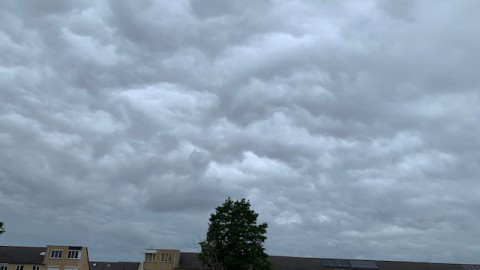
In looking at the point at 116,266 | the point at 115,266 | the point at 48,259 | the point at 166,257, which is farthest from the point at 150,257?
the point at 48,259

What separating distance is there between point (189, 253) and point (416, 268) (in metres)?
54.5

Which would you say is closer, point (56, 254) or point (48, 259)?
point (48, 259)

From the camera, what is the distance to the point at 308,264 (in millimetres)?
116812

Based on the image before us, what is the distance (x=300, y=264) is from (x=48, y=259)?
56213mm

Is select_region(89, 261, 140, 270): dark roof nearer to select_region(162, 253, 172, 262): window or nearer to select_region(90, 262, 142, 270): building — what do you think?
select_region(90, 262, 142, 270): building

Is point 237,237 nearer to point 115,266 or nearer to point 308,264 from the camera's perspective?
point 308,264

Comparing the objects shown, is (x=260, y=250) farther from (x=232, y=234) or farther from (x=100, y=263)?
(x=100, y=263)

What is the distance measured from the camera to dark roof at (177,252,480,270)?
11375 centimetres

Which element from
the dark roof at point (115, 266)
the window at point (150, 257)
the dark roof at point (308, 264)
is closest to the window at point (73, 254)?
the window at point (150, 257)

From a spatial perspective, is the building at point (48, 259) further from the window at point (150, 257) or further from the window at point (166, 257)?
the window at point (166, 257)

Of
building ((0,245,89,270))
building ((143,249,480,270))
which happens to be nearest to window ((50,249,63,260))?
building ((0,245,89,270))

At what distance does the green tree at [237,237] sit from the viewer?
70.2m

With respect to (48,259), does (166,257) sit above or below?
above

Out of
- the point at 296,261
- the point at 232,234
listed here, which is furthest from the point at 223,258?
the point at 296,261
